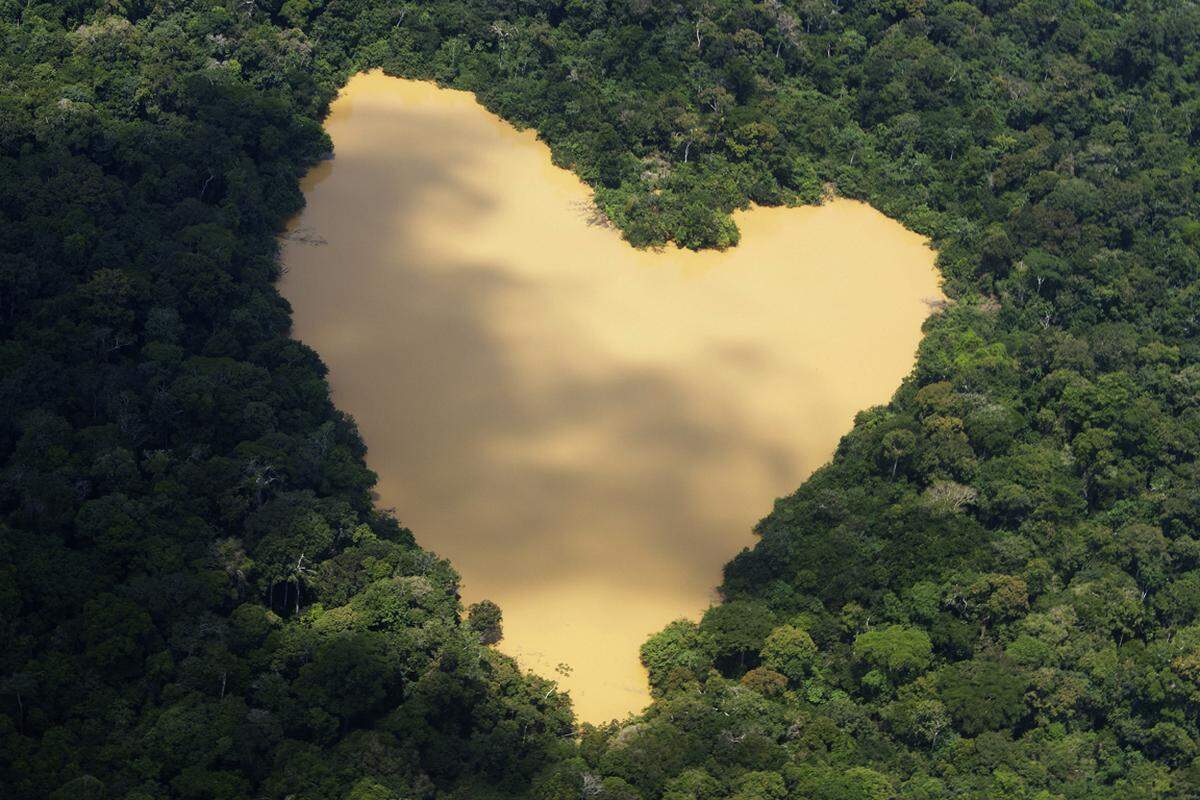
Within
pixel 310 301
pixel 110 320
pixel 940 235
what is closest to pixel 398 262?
pixel 310 301

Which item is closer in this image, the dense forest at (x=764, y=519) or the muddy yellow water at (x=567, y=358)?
the dense forest at (x=764, y=519)

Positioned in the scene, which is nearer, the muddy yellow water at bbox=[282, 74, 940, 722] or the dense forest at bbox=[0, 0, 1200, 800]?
the dense forest at bbox=[0, 0, 1200, 800]

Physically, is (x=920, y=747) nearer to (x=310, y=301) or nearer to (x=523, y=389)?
(x=523, y=389)

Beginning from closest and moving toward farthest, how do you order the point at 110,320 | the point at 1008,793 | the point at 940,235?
the point at 1008,793
the point at 110,320
the point at 940,235
